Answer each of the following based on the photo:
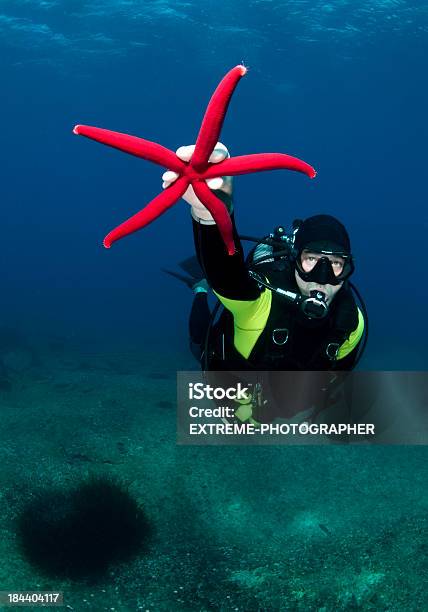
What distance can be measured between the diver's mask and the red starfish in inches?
72.1

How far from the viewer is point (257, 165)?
2295 millimetres

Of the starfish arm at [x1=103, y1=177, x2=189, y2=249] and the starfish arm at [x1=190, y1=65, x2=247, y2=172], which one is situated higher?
the starfish arm at [x1=190, y1=65, x2=247, y2=172]

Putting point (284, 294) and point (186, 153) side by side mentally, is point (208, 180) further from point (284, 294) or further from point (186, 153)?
point (284, 294)

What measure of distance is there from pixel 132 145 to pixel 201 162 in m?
0.36

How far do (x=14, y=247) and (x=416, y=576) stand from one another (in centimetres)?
8786

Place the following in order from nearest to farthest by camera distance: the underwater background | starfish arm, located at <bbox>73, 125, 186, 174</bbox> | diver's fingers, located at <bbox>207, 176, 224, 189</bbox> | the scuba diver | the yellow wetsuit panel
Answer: starfish arm, located at <bbox>73, 125, 186, 174</bbox>
diver's fingers, located at <bbox>207, 176, 224, 189</bbox>
the yellow wetsuit panel
the scuba diver
the underwater background

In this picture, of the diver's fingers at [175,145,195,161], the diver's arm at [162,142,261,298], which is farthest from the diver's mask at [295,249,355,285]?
the diver's fingers at [175,145,195,161]

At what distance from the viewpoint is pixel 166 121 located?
49219mm

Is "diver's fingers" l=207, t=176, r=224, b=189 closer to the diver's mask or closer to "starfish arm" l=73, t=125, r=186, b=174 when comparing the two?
"starfish arm" l=73, t=125, r=186, b=174

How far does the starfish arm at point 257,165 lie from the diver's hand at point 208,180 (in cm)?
8

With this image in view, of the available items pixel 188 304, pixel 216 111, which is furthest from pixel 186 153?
pixel 188 304

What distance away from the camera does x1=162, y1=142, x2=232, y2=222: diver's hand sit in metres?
2.52

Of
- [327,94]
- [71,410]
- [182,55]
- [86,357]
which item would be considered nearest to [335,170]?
[327,94]

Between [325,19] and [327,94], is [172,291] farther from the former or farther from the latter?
[325,19]
